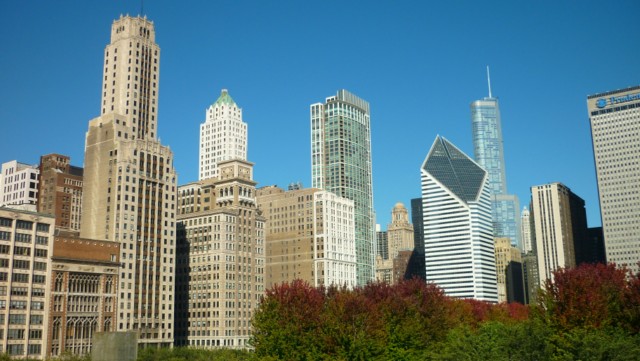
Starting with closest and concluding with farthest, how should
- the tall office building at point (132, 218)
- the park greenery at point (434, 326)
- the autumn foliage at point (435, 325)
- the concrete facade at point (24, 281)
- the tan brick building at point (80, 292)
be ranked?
the park greenery at point (434, 326), the autumn foliage at point (435, 325), the concrete facade at point (24, 281), the tan brick building at point (80, 292), the tall office building at point (132, 218)

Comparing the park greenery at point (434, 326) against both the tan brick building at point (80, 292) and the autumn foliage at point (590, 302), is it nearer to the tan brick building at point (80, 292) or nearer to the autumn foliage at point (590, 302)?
the autumn foliage at point (590, 302)

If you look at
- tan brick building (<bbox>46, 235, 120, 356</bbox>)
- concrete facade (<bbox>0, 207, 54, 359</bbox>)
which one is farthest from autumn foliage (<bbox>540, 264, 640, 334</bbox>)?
concrete facade (<bbox>0, 207, 54, 359</bbox>)

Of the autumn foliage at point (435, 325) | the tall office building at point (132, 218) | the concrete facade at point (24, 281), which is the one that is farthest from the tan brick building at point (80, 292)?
the autumn foliage at point (435, 325)

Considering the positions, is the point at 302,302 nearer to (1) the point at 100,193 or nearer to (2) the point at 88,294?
(2) the point at 88,294

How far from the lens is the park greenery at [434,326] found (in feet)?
271

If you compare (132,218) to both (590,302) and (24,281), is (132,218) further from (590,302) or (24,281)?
(590,302)

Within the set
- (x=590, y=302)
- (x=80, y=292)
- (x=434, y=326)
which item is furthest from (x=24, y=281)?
(x=590, y=302)

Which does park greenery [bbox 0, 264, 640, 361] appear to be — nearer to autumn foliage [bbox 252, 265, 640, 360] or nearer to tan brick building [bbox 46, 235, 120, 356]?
autumn foliage [bbox 252, 265, 640, 360]

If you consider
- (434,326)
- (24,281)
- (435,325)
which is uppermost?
(24,281)

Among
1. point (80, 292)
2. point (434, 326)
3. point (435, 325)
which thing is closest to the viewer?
point (434, 326)

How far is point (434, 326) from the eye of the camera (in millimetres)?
118938

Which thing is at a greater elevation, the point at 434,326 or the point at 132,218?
the point at 132,218

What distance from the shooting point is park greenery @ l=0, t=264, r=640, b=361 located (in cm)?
8250

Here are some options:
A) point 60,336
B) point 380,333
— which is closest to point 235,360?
point 380,333
